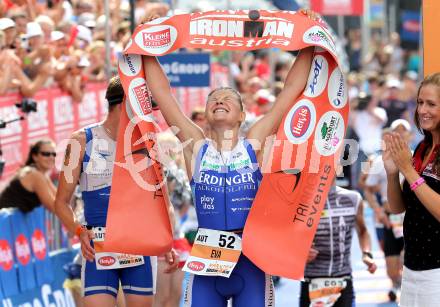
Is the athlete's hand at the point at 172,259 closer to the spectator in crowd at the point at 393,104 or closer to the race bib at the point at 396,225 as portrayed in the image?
the race bib at the point at 396,225

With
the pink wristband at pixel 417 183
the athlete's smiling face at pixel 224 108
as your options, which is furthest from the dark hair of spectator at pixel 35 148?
the pink wristband at pixel 417 183

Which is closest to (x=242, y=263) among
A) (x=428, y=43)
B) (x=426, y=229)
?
→ (x=426, y=229)

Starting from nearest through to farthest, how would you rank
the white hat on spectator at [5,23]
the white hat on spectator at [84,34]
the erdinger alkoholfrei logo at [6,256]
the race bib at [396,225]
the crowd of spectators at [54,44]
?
the erdinger alkoholfrei logo at [6,256] → the race bib at [396,225] → the white hat on spectator at [5,23] → the crowd of spectators at [54,44] → the white hat on spectator at [84,34]

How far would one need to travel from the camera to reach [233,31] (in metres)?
7.67

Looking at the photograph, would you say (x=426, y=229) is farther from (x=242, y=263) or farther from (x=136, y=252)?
(x=136, y=252)

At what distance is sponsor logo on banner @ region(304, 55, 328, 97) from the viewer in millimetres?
7527

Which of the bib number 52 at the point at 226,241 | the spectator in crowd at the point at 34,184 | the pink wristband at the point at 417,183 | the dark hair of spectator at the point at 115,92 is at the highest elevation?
the dark hair of spectator at the point at 115,92

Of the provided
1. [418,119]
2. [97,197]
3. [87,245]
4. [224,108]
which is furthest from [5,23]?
[418,119]

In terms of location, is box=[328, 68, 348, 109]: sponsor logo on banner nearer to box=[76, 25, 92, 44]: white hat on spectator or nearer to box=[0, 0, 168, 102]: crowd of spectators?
box=[0, 0, 168, 102]: crowd of spectators

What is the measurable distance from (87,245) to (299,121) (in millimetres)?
1852

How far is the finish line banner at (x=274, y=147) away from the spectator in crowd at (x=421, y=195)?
717 mm

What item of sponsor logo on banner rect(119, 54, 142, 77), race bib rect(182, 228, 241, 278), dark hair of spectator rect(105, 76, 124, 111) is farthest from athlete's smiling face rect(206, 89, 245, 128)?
dark hair of spectator rect(105, 76, 124, 111)

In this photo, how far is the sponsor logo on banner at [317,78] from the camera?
296 inches

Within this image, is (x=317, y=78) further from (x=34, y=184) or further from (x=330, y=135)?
(x=34, y=184)
